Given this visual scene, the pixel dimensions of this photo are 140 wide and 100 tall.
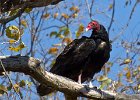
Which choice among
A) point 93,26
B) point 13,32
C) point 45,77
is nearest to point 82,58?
point 93,26

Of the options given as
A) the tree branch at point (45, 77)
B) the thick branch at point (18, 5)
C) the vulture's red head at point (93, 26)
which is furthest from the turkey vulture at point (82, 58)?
the thick branch at point (18, 5)

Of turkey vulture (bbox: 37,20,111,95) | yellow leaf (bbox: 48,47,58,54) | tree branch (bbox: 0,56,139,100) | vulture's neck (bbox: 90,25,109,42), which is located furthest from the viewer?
yellow leaf (bbox: 48,47,58,54)

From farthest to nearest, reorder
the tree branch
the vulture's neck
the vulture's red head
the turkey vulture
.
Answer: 1. the vulture's red head
2. the vulture's neck
3. the turkey vulture
4. the tree branch

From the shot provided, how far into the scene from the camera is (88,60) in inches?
173

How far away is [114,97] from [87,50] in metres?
1.09

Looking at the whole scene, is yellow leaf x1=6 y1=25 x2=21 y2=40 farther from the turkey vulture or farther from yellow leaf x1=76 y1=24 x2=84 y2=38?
yellow leaf x1=76 y1=24 x2=84 y2=38

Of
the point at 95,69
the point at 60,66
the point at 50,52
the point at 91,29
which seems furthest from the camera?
the point at 50,52

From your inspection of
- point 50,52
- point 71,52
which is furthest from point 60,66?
point 50,52

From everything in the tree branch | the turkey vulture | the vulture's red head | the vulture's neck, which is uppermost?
the vulture's red head

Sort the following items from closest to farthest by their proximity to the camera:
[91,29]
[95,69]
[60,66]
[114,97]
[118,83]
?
1. [114,97]
2. [60,66]
3. [95,69]
4. [91,29]
5. [118,83]

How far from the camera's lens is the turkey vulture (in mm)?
4246

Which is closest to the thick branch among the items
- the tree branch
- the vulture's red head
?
the tree branch

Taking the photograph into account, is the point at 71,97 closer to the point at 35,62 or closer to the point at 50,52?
the point at 35,62

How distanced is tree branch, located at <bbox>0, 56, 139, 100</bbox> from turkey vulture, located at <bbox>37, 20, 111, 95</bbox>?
33.2 inches
